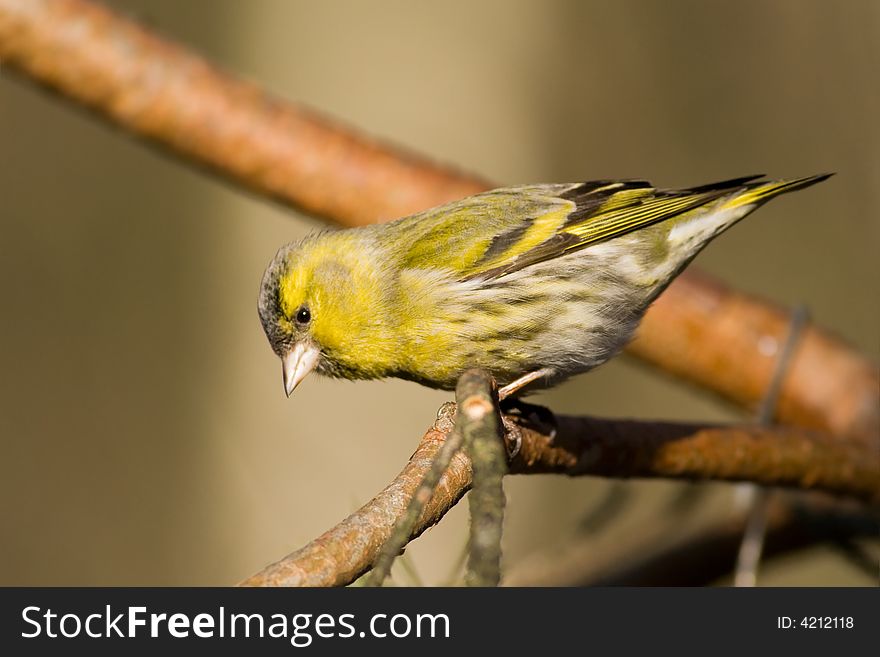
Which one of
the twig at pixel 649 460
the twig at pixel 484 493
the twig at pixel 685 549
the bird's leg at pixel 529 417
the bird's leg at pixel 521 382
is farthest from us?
the twig at pixel 685 549

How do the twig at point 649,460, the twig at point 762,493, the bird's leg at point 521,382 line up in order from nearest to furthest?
the twig at point 649,460 < the bird's leg at point 521,382 < the twig at point 762,493

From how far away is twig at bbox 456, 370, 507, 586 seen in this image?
1.04 m

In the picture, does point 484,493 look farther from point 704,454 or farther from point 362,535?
point 704,454

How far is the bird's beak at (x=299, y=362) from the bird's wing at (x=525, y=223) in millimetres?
319

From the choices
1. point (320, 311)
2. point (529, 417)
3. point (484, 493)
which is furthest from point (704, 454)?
point (484, 493)

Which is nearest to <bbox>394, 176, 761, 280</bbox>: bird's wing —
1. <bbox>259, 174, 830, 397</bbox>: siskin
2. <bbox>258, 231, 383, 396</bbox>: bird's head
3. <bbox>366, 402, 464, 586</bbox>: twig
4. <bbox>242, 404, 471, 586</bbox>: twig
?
<bbox>259, 174, 830, 397</bbox>: siskin

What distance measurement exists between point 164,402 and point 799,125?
4.41 metres

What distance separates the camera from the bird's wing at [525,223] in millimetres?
2586

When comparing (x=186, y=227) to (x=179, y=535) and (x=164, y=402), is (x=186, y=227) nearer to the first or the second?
(x=164, y=402)

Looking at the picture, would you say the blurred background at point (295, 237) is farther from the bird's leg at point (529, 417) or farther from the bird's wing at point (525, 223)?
the bird's leg at point (529, 417)

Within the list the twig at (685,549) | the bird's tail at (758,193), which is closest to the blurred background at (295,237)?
the twig at (685,549)

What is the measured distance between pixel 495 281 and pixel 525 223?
23cm

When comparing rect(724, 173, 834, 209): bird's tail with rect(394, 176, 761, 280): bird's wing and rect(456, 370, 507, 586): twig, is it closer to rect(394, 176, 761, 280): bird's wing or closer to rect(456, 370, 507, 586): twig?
rect(394, 176, 761, 280): bird's wing
